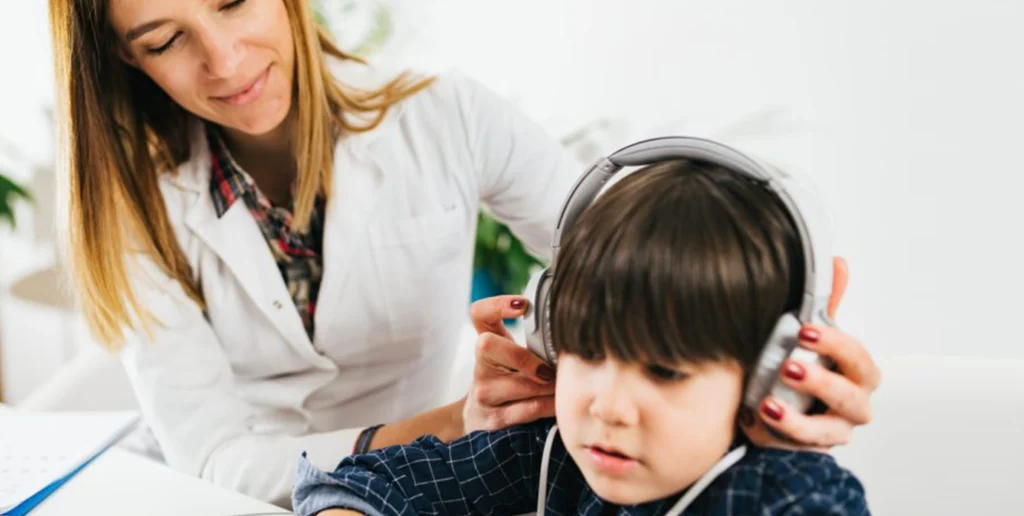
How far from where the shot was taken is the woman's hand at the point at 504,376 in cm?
87

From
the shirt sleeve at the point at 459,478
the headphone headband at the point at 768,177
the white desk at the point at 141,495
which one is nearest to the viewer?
the headphone headband at the point at 768,177

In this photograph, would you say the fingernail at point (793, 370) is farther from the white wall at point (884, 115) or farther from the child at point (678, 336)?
the white wall at point (884, 115)

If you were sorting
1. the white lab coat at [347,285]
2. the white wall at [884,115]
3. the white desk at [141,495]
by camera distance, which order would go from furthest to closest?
the white wall at [884,115] → the white lab coat at [347,285] → the white desk at [141,495]

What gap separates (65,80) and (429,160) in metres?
0.45

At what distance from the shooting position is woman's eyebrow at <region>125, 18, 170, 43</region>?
1.03 m

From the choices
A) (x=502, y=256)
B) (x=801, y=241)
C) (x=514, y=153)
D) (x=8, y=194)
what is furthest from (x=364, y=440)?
(x=8, y=194)

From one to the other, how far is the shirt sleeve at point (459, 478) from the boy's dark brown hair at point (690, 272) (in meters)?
0.22

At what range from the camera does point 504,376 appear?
35.5 inches

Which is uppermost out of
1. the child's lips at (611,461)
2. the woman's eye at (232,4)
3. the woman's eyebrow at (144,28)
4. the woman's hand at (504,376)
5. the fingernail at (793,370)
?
the woman's eye at (232,4)

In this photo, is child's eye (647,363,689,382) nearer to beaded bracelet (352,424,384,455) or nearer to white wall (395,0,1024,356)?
beaded bracelet (352,424,384,455)

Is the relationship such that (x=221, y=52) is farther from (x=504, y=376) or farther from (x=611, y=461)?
(x=611, y=461)

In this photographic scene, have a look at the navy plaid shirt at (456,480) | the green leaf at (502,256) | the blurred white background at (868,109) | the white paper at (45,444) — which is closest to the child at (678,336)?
the navy plaid shirt at (456,480)

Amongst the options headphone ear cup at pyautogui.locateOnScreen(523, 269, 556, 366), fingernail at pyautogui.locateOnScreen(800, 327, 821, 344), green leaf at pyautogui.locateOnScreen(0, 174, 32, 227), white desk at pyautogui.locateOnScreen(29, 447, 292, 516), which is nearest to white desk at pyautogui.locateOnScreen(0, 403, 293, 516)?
white desk at pyautogui.locateOnScreen(29, 447, 292, 516)

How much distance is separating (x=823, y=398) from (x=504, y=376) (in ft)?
1.11
